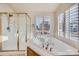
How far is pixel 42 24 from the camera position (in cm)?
157

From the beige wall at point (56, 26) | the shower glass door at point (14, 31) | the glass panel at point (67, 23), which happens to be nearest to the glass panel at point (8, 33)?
the shower glass door at point (14, 31)

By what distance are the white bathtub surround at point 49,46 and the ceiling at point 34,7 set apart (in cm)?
37

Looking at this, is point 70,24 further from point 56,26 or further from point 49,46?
point 49,46

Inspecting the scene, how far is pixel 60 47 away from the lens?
156cm

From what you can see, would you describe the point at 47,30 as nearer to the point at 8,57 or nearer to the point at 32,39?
the point at 32,39

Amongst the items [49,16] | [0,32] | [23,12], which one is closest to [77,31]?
[49,16]

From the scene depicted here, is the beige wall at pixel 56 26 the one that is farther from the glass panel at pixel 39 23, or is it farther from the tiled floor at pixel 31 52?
the tiled floor at pixel 31 52

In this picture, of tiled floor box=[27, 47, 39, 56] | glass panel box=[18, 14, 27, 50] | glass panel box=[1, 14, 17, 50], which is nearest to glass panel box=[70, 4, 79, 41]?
tiled floor box=[27, 47, 39, 56]

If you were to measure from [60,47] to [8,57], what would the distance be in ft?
2.23

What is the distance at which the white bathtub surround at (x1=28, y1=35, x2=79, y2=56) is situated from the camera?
1521 millimetres

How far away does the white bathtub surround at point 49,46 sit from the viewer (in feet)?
4.99

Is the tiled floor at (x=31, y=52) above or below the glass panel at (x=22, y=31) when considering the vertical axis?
below

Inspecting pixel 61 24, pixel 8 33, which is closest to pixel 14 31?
pixel 8 33

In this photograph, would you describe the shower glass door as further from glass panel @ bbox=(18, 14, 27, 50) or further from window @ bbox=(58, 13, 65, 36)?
window @ bbox=(58, 13, 65, 36)
